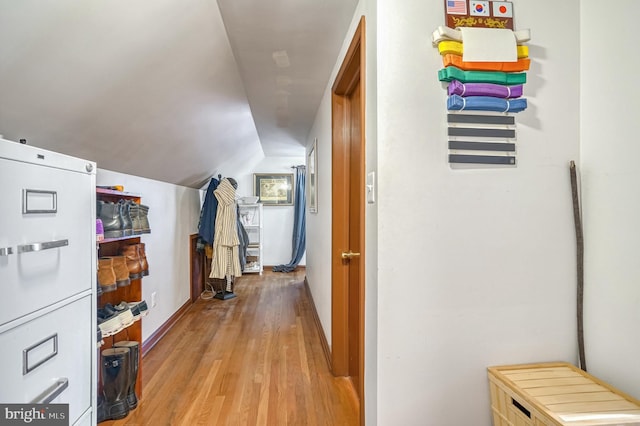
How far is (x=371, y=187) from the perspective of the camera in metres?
1.29

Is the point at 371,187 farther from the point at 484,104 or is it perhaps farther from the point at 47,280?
the point at 47,280

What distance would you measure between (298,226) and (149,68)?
4357 mm

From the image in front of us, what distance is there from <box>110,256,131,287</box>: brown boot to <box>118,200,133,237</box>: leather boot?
0.45ft

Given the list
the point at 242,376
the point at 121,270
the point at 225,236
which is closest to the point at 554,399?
the point at 242,376

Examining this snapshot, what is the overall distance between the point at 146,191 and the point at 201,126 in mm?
692

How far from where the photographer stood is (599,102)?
1215 mm

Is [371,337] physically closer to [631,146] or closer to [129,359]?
[631,146]

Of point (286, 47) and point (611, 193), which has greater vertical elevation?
point (286, 47)

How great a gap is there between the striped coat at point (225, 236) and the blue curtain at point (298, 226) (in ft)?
5.89

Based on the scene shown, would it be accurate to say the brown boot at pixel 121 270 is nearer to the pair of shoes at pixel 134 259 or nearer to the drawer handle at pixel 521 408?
the pair of shoes at pixel 134 259

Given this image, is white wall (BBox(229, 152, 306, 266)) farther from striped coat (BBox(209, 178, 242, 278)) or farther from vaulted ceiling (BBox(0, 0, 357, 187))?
vaulted ceiling (BBox(0, 0, 357, 187))

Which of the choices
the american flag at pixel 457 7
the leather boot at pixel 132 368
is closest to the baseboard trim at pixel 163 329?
the leather boot at pixel 132 368

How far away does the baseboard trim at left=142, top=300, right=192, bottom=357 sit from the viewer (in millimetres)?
2565

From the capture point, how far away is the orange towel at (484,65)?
117 cm
